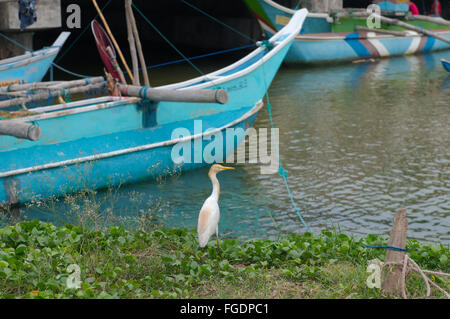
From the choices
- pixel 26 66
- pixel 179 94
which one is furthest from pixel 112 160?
pixel 26 66

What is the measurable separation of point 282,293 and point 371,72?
53.4 feet

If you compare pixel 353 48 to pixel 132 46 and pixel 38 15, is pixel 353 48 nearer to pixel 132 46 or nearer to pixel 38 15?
pixel 38 15

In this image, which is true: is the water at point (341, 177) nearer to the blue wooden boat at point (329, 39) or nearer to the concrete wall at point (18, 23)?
the blue wooden boat at point (329, 39)

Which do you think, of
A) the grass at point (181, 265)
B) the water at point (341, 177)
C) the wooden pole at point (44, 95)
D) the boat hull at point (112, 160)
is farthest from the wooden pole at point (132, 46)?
the grass at point (181, 265)

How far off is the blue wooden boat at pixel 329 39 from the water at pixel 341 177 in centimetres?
505

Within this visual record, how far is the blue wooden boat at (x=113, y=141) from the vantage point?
823 centimetres

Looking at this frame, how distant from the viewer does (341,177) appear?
9602 millimetres

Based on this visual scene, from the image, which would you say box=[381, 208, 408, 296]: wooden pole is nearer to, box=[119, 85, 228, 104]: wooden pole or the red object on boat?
box=[119, 85, 228, 104]: wooden pole

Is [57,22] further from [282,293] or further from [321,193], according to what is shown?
[282,293]

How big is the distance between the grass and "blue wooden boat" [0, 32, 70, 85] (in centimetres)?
744

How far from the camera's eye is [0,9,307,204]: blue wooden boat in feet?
27.0

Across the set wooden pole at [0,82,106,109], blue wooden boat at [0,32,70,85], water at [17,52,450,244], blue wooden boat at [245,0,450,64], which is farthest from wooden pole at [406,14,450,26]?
wooden pole at [0,82,106,109]

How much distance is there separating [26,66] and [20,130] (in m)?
6.99
